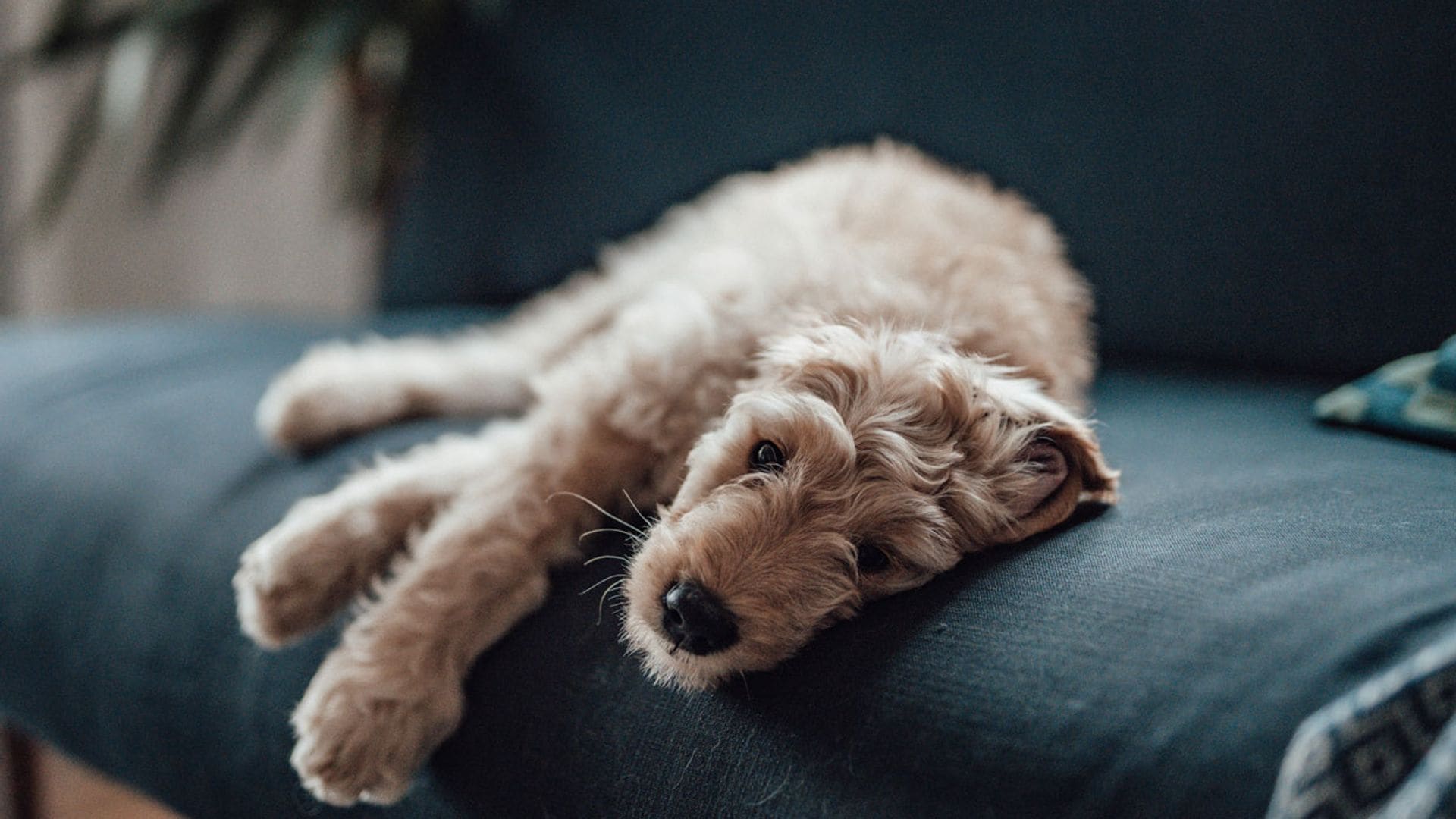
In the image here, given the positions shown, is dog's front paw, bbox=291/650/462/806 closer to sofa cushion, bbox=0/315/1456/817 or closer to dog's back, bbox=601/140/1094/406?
sofa cushion, bbox=0/315/1456/817

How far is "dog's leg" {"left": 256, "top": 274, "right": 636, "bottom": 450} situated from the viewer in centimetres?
156

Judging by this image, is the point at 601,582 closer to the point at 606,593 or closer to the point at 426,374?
the point at 606,593

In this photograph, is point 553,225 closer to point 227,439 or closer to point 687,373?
point 227,439

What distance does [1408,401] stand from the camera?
136 centimetres

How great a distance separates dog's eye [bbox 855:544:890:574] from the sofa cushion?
0.12ft

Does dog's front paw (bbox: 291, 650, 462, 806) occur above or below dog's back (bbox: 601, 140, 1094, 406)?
below

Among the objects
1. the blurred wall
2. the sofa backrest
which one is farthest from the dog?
the blurred wall

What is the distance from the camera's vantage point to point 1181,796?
72 cm

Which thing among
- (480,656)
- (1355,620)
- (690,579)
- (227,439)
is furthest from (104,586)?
(1355,620)

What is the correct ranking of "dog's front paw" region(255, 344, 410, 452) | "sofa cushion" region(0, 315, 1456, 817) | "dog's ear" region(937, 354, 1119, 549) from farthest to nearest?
"dog's front paw" region(255, 344, 410, 452)
"dog's ear" region(937, 354, 1119, 549)
"sofa cushion" region(0, 315, 1456, 817)

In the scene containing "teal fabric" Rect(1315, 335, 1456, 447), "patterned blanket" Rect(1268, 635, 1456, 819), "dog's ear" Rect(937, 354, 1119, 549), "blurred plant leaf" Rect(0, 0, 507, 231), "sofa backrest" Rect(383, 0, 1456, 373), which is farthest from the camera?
"blurred plant leaf" Rect(0, 0, 507, 231)

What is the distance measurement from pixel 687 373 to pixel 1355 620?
779 mm

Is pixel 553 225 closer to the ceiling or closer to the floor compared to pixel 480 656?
closer to the ceiling

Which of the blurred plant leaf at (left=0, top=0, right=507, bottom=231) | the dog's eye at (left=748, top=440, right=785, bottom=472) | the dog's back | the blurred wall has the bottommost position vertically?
the blurred wall
